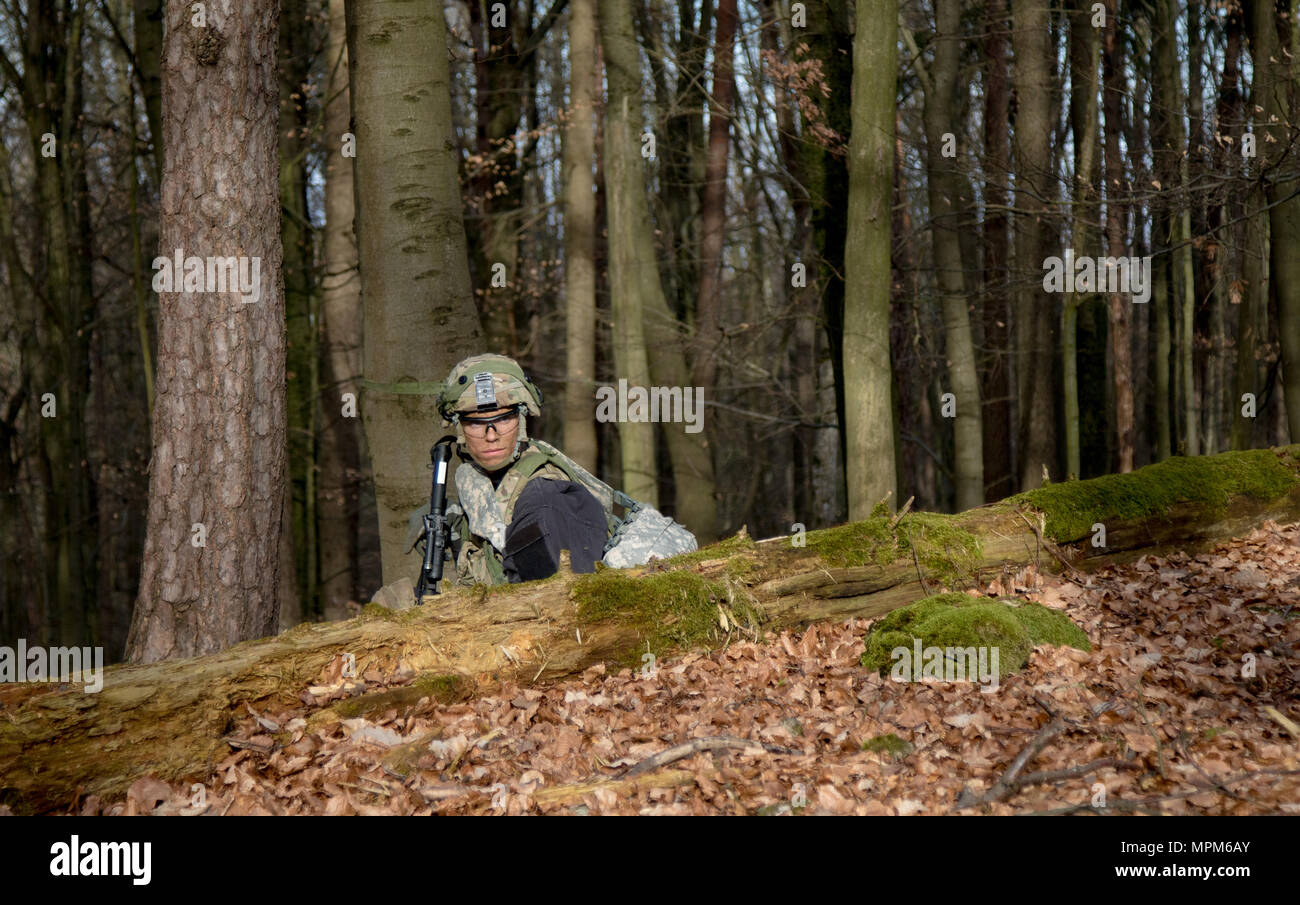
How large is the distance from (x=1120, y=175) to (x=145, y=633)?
10.1m

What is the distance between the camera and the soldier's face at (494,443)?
493 centimetres

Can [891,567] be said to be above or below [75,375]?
below

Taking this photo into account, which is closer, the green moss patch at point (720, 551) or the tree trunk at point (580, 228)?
the green moss patch at point (720, 551)

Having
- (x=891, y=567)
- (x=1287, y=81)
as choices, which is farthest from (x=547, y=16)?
(x=891, y=567)

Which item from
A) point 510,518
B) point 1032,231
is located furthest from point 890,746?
point 1032,231

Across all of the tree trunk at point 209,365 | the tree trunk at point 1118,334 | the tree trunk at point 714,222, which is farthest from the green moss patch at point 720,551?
the tree trunk at point 1118,334

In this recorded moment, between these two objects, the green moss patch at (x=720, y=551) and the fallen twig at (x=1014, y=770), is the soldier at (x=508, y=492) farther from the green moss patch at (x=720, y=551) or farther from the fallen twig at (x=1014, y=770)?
the fallen twig at (x=1014, y=770)

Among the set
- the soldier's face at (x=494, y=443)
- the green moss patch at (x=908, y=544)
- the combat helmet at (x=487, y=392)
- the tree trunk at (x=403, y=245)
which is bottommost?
the green moss patch at (x=908, y=544)

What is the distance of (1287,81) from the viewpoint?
31.6 ft

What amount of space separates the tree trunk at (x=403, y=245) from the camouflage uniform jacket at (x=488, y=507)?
3.56 ft

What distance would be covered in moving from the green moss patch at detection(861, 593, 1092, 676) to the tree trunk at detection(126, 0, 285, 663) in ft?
10.6

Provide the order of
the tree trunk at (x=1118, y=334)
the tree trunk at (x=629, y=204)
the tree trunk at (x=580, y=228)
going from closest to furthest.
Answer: the tree trunk at (x=629, y=204) < the tree trunk at (x=580, y=228) < the tree trunk at (x=1118, y=334)

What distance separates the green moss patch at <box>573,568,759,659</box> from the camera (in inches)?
182

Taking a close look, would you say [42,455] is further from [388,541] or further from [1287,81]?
[1287,81]
